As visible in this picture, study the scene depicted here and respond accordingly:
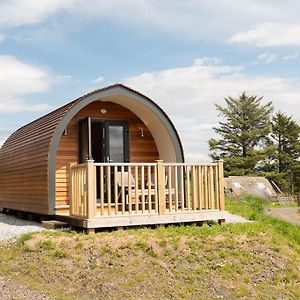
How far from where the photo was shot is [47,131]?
500 inches

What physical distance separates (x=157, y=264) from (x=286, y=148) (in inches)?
1706

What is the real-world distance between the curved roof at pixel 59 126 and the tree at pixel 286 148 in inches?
1423

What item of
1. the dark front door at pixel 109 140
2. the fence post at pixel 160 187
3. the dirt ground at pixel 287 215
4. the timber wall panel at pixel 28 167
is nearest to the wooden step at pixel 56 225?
the timber wall panel at pixel 28 167

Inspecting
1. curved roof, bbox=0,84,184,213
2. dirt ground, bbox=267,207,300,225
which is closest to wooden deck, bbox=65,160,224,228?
curved roof, bbox=0,84,184,213

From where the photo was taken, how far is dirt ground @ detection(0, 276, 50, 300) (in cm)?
710

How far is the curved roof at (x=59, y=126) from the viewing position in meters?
12.0

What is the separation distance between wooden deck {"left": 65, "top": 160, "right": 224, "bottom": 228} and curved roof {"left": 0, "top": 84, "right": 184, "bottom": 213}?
34.5 inches

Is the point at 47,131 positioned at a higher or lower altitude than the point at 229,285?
higher

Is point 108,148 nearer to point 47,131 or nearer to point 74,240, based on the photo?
point 47,131

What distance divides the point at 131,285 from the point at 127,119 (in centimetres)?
703

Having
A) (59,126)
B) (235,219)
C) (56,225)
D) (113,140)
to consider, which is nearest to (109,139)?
(113,140)

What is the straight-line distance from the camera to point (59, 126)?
1195 cm

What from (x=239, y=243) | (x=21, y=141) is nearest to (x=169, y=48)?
(x=239, y=243)

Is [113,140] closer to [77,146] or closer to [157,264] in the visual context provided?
[77,146]
